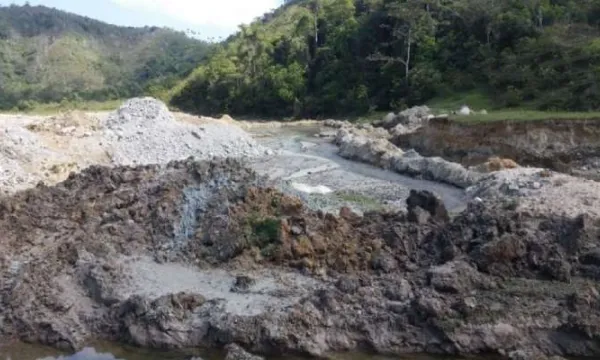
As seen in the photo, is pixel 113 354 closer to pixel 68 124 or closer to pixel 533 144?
pixel 68 124

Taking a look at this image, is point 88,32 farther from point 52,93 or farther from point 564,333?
point 564,333

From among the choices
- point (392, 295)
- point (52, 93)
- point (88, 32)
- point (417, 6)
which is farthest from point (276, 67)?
point (88, 32)

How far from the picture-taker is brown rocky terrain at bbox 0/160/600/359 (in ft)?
44.6

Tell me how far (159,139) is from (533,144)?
1880cm

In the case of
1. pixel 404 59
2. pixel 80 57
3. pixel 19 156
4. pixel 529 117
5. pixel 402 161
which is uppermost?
pixel 404 59

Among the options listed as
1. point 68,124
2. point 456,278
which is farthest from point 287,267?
point 68,124

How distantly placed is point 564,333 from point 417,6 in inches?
2207

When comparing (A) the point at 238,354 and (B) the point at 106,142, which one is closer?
(A) the point at 238,354

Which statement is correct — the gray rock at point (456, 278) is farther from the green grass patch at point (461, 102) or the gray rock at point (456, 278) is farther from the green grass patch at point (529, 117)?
the green grass patch at point (461, 102)

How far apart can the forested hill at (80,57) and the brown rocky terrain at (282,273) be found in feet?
263

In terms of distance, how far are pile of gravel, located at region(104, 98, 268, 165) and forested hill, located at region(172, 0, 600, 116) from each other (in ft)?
63.9

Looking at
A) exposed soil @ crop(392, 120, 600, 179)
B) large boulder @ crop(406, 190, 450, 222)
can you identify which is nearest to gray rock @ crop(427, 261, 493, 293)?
large boulder @ crop(406, 190, 450, 222)

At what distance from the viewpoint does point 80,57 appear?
437 ft

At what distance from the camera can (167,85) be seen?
104m
